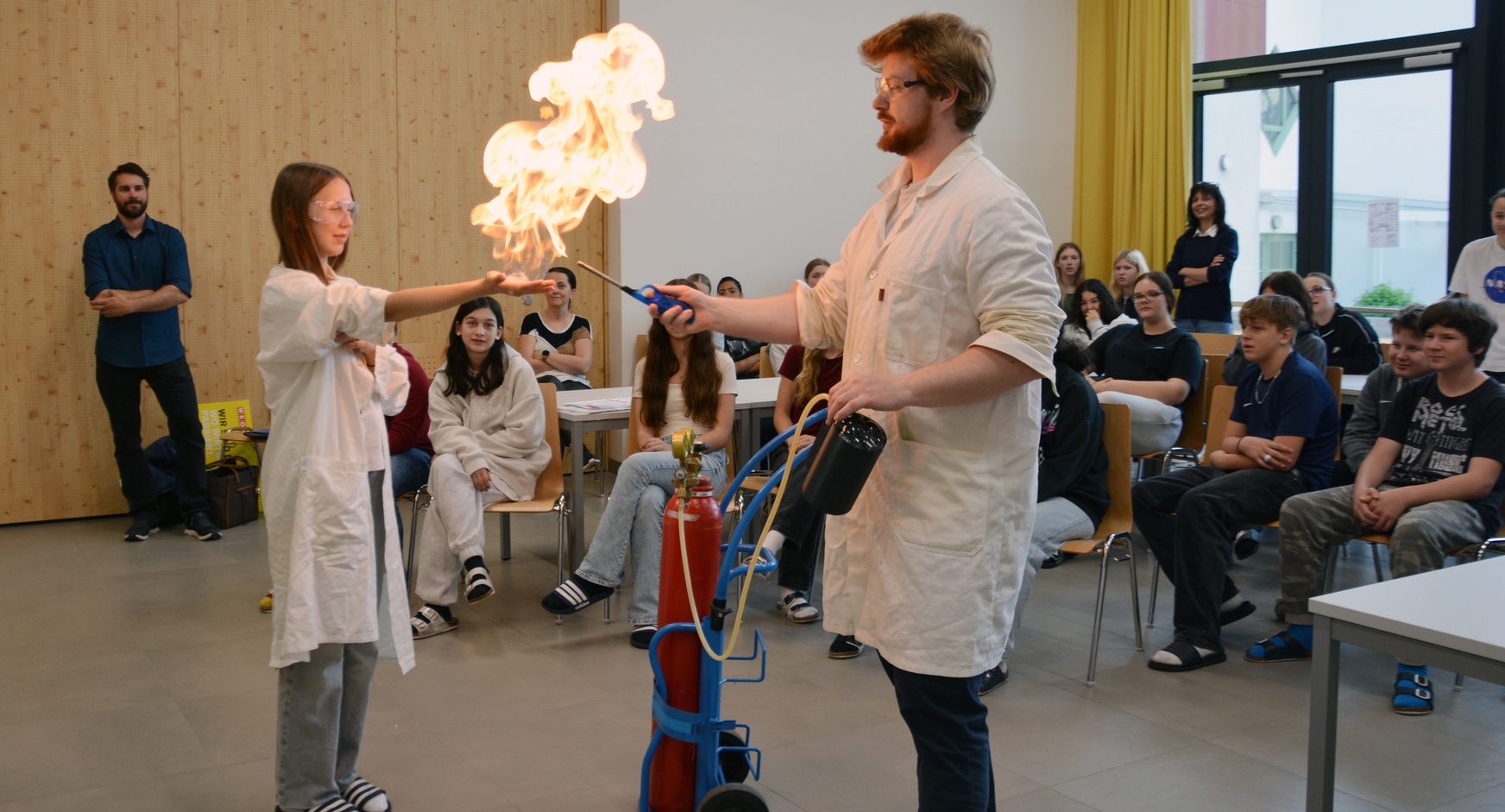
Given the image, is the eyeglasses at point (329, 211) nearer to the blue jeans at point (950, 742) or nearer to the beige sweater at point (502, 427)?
the blue jeans at point (950, 742)

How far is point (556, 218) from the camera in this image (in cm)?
261

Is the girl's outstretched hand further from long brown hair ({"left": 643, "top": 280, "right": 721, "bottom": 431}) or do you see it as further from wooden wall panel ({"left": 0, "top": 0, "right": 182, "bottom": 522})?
wooden wall panel ({"left": 0, "top": 0, "right": 182, "bottom": 522})

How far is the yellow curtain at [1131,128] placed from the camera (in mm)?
8641

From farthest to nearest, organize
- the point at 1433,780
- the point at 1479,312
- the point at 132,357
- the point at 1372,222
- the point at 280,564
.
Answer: the point at 1372,222 → the point at 132,357 → the point at 1479,312 → the point at 1433,780 → the point at 280,564

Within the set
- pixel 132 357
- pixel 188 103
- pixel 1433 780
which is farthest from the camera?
pixel 188 103

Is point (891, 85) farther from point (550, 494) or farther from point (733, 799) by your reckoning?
point (550, 494)

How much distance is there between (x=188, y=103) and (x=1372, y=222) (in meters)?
7.52

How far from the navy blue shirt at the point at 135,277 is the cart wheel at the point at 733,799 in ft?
14.9

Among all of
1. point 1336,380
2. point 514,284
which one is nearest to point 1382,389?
point 1336,380

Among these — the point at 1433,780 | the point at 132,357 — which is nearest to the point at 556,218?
the point at 1433,780

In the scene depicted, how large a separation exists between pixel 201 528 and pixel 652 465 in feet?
9.03

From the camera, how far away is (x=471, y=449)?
14.7 ft

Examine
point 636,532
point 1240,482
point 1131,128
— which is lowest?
point 636,532

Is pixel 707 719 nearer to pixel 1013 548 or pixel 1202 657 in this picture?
pixel 1013 548
